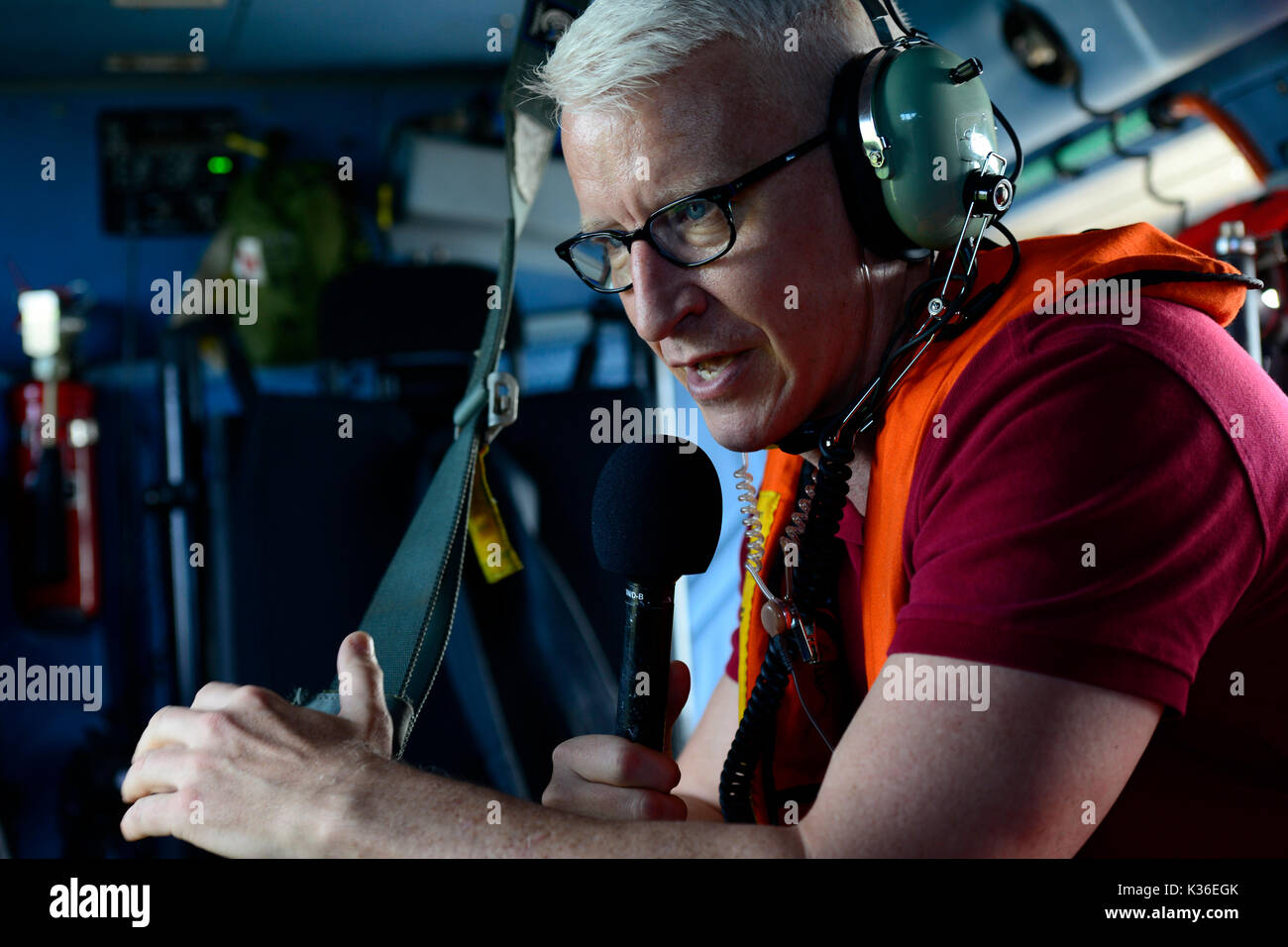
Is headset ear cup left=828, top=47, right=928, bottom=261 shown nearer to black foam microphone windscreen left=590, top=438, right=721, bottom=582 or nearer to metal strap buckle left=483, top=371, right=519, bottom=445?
black foam microphone windscreen left=590, top=438, right=721, bottom=582

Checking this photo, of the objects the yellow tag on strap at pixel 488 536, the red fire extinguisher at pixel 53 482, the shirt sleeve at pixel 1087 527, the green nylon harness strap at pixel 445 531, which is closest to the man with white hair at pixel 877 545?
the shirt sleeve at pixel 1087 527

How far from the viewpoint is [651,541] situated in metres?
0.82

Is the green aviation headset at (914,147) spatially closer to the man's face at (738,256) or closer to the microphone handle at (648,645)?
the man's face at (738,256)

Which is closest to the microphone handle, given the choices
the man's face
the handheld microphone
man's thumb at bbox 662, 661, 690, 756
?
the handheld microphone

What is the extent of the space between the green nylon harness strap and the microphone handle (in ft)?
0.65

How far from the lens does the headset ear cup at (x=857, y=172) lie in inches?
35.0

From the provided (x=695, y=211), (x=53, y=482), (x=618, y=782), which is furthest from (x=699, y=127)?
(x=53, y=482)

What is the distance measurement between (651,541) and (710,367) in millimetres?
218

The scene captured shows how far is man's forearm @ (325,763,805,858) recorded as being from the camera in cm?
69

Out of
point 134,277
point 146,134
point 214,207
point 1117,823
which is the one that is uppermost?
point 146,134
